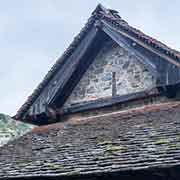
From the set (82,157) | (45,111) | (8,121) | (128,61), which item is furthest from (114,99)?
(8,121)

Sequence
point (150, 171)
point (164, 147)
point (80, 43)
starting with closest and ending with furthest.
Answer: point (150, 171) → point (164, 147) → point (80, 43)

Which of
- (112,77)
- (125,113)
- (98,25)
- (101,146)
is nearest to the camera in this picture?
(101,146)

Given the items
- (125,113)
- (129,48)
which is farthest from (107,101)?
(129,48)

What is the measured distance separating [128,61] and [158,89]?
4.61 ft

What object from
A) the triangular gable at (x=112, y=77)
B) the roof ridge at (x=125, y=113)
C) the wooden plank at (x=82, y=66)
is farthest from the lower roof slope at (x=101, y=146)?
the wooden plank at (x=82, y=66)

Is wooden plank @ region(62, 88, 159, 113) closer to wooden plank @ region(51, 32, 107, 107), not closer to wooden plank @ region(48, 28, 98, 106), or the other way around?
wooden plank @ region(51, 32, 107, 107)

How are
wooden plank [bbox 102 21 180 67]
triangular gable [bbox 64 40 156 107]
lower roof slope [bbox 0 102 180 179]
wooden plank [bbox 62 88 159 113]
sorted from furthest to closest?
triangular gable [bbox 64 40 156 107] → wooden plank [bbox 62 88 159 113] → wooden plank [bbox 102 21 180 67] → lower roof slope [bbox 0 102 180 179]

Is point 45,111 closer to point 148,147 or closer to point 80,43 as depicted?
point 80,43

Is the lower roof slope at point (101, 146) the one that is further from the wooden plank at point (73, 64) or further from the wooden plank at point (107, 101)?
the wooden plank at point (73, 64)

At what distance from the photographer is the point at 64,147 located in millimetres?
8867

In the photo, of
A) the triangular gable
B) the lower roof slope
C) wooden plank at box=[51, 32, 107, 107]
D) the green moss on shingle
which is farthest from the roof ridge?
the green moss on shingle

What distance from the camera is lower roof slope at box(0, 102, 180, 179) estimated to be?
7.16m

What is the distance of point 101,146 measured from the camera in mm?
8234

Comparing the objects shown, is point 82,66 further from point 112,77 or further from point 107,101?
point 107,101
